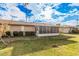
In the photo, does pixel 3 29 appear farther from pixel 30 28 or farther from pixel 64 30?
pixel 64 30

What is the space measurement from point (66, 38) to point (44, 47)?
1.14 ft

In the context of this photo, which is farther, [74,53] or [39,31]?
[39,31]

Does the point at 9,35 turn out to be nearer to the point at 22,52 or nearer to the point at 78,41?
the point at 22,52

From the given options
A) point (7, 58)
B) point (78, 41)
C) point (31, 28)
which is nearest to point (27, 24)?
point (31, 28)

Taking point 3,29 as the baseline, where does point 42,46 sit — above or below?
below

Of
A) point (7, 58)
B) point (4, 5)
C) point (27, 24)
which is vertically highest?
point (4, 5)

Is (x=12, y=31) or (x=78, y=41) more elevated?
(x=12, y=31)

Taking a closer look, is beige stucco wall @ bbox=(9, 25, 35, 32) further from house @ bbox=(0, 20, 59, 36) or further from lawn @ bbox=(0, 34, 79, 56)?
lawn @ bbox=(0, 34, 79, 56)

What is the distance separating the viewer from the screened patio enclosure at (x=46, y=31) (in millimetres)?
2178

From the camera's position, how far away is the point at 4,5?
2090 mm

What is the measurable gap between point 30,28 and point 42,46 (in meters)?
0.32

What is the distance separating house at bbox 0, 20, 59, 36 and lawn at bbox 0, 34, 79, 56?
0.25 feet

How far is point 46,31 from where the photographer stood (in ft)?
7.23

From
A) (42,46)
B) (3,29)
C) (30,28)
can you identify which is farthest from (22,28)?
(42,46)
